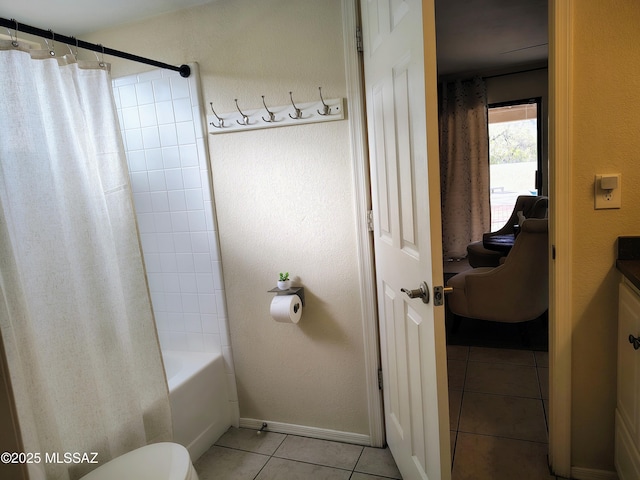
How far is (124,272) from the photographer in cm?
166

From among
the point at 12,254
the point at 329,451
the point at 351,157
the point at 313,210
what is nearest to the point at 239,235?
the point at 313,210

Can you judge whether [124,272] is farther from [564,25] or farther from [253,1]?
[564,25]

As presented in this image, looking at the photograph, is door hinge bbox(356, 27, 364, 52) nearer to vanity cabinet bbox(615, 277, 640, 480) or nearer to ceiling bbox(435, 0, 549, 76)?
vanity cabinet bbox(615, 277, 640, 480)

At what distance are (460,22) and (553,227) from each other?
2.42 m

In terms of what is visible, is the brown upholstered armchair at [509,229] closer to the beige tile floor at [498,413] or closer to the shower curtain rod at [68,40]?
the beige tile floor at [498,413]

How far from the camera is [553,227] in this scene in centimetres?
158

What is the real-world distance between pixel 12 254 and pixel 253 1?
1.46m

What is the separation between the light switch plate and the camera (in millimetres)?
1485

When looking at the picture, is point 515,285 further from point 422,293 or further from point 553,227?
point 422,293

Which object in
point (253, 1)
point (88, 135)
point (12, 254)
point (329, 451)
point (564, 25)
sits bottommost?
point (329, 451)

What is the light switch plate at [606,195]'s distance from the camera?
1.49 metres

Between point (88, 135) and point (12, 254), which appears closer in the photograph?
point (12, 254)

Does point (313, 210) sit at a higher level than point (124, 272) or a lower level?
higher

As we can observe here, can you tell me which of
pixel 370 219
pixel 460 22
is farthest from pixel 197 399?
→ pixel 460 22
